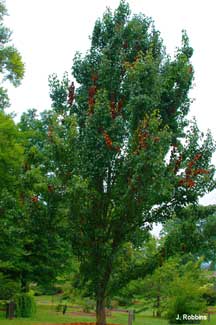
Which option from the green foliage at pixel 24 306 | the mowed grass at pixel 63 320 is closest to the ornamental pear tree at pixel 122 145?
the mowed grass at pixel 63 320

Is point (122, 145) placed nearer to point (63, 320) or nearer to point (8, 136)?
point (8, 136)

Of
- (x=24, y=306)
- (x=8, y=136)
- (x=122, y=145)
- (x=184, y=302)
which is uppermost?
(x=8, y=136)

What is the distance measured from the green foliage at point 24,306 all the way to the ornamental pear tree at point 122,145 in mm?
12872

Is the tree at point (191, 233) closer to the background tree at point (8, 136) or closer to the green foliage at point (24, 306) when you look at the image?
the background tree at point (8, 136)

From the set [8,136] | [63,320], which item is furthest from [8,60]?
[63,320]

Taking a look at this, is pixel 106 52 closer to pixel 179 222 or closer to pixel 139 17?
pixel 139 17

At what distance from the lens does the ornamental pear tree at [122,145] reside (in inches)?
404

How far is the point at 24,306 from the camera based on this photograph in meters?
23.9

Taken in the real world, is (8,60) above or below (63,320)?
above

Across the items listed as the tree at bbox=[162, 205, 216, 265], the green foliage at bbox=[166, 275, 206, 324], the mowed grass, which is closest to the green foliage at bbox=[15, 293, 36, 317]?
the mowed grass

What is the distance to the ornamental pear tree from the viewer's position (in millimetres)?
10273

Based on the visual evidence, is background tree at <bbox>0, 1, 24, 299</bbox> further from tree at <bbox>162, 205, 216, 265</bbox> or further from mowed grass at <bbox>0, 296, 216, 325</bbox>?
tree at <bbox>162, 205, 216, 265</bbox>

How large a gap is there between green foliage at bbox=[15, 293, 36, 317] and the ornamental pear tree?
507 inches

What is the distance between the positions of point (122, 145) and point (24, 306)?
51.9 ft
